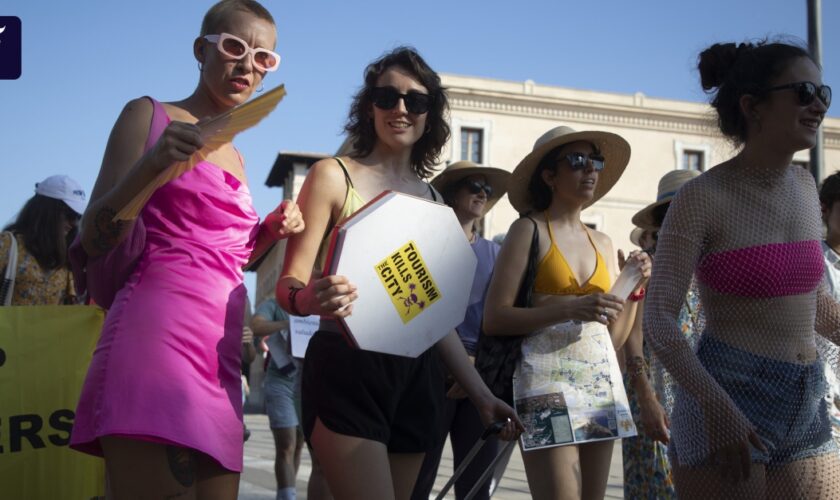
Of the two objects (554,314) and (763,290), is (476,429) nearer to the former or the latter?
(554,314)

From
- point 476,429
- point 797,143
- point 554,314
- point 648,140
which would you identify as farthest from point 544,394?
point 648,140

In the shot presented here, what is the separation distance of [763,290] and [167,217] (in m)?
1.67

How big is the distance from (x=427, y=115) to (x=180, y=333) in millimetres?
1429

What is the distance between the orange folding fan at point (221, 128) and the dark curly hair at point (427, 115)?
3.18ft

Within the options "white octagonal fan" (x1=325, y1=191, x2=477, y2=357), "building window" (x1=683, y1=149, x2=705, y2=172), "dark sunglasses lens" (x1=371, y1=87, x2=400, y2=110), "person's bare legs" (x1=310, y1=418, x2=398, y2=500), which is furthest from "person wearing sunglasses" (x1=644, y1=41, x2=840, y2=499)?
"building window" (x1=683, y1=149, x2=705, y2=172)

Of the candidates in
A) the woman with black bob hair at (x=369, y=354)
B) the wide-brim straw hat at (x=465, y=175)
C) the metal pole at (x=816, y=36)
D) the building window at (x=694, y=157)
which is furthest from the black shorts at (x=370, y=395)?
the building window at (x=694, y=157)

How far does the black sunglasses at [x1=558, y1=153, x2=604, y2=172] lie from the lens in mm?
4566

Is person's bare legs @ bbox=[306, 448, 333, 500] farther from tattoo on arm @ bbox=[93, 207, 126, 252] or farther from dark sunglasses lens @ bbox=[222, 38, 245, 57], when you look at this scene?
dark sunglasses lens @ bbox=[222, 38, 245, 57]

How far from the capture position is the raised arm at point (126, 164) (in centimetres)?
247

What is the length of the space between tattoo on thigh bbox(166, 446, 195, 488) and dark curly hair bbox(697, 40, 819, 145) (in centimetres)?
187

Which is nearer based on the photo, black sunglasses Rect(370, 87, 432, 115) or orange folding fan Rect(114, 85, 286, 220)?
orange folding fan Rect(114, 85, 286, 220)

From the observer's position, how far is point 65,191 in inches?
209

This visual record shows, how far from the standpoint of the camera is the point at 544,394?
412 centimetres

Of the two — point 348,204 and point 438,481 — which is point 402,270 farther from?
point 438,481
